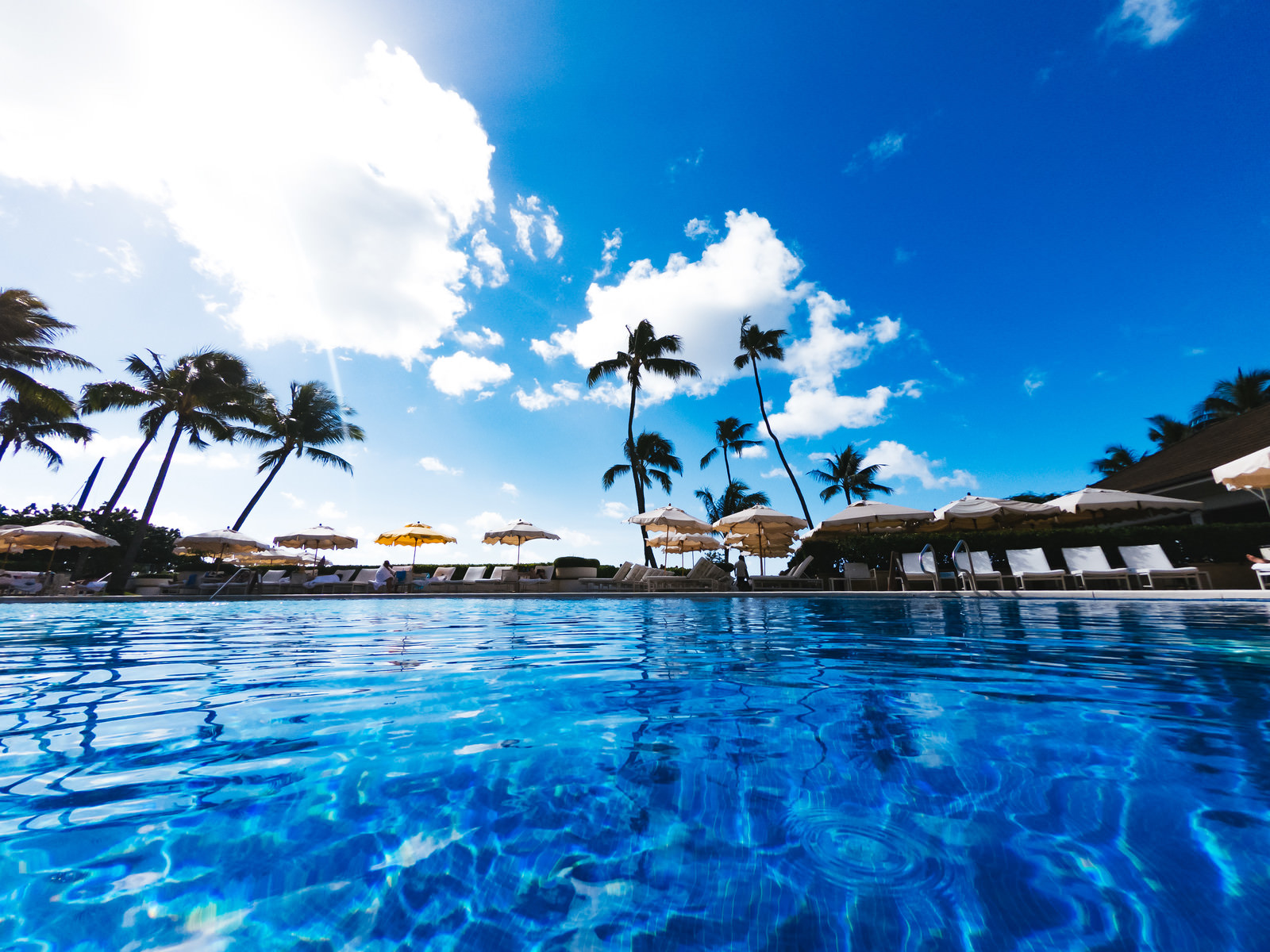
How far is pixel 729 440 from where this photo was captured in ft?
103

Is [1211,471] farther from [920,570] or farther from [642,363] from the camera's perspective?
[642,363]

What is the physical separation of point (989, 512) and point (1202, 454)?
1160cm

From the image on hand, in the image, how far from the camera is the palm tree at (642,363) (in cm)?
2541

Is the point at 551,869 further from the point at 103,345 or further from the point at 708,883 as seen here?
the point at 103,345

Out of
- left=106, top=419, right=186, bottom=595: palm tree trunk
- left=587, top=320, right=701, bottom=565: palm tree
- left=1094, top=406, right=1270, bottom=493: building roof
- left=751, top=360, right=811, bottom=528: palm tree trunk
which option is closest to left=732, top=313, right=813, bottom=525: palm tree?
left=751, top=360, right=811, bottom=528: palm tree trunk

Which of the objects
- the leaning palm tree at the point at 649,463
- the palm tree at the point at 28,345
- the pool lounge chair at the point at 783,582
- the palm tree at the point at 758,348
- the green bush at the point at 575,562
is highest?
the palm tree at the point at 758,348


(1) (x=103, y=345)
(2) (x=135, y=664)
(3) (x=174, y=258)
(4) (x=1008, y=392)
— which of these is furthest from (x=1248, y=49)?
(1) (x=103, y=345)

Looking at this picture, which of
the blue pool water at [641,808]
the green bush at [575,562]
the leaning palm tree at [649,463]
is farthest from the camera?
the leaning palm tree at [649,463]

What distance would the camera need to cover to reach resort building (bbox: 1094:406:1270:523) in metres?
16.8

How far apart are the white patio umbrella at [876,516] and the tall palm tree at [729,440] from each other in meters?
14.8

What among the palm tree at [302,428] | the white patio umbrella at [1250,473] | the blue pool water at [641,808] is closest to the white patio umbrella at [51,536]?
the palm tree at [302,428]

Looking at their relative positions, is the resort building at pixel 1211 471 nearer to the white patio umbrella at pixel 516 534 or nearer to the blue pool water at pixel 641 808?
the blue pool water at pixel 641 808

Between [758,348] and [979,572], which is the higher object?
[758,348]

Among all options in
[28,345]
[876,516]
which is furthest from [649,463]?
[28,345]
